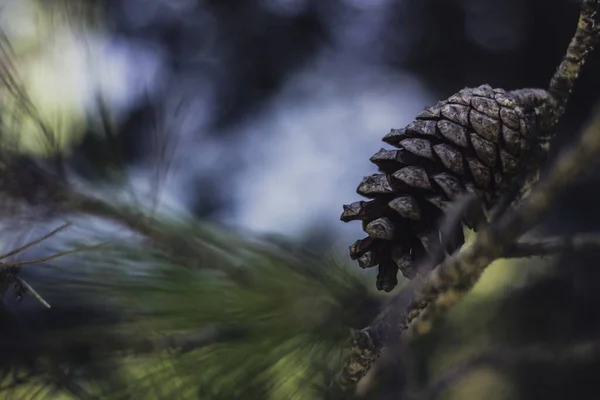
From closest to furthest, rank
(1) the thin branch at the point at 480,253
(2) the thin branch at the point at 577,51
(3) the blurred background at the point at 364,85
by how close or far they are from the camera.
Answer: (1) the thin branch at the point at 480,253 < (2) the thin branch at the point at 577,51 < (3) the blurred background at the point at 364,85

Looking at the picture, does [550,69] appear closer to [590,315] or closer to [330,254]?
[590,315]

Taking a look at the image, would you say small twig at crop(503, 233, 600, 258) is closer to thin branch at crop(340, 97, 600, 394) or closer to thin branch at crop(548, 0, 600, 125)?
thin branch at crop(340, 97, 600, 394)

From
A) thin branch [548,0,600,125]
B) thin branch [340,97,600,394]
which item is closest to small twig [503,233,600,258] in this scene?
thin branch [340,97,600,394]

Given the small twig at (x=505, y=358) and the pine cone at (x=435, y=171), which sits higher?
the pine cone at (x=435, y=171)

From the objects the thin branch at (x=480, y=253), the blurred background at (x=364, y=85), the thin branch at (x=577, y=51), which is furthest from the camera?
the blurred background at (x=364, y=85)

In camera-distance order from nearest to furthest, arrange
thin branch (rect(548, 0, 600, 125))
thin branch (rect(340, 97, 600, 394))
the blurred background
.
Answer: thin branch (rect(340, 97, 600, 394)) < thin branch (rect(548, 0, 600, 125)) < the blurred background

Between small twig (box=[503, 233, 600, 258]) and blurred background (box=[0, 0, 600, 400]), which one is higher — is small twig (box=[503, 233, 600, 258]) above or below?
below

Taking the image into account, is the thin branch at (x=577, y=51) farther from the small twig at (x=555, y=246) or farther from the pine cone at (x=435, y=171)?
the small twig at (x=555, y=246)

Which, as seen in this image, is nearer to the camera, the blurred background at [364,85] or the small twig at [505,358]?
the small twig at [505,358]

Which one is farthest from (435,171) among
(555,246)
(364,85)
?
(364,85)

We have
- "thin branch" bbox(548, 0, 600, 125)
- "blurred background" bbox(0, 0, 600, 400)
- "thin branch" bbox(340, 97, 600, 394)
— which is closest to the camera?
"thin branch" bbox(340, 97, 600, 394)

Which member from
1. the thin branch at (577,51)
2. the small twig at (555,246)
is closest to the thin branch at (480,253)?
the small twig at (555,246)
